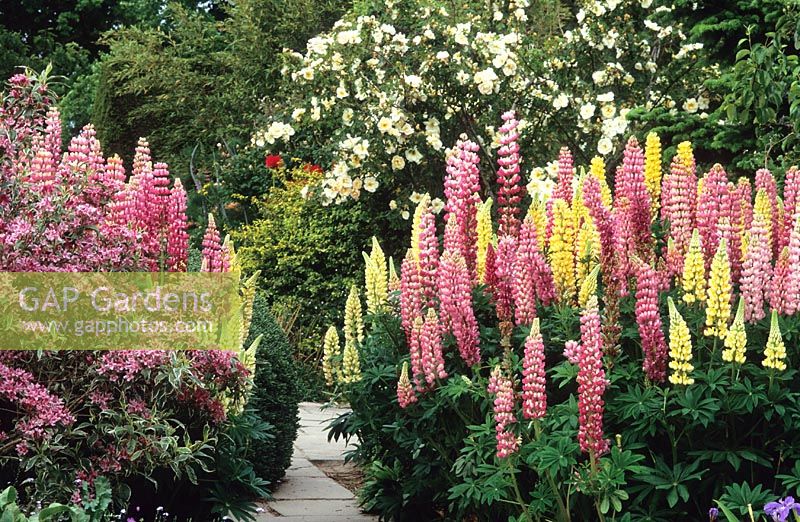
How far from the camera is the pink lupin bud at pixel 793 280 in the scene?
416cm

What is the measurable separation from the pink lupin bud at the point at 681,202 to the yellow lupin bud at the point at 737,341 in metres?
0.95

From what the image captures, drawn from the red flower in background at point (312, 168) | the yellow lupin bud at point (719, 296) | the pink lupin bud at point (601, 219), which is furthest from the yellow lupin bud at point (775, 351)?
the red flower in background at point (312, 168)

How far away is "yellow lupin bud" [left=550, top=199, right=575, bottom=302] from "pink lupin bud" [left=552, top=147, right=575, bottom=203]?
0.39 metres

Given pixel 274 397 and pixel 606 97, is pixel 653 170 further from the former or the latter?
pixel 606 97

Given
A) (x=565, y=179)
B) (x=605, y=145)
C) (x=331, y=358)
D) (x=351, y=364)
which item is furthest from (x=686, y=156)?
(x=605, y=145)

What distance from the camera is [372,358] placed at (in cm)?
534

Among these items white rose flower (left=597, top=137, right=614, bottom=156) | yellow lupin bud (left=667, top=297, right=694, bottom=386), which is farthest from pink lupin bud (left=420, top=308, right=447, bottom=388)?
white rose flower (left=597, top=137, right=614, bottom=156)

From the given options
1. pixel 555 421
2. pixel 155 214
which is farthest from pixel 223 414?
pixel 555 421

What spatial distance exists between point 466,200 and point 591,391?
1.59m

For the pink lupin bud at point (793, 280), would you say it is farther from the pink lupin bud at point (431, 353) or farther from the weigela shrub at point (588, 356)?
the pink lupin bud at point (431, 353)

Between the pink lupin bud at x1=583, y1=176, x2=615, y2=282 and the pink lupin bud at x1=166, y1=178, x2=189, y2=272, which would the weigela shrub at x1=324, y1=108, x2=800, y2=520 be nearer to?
the pink lupin bud at x1=583, y1=176, x2=615, y2=282

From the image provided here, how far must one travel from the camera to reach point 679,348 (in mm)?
3762

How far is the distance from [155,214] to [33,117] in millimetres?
656

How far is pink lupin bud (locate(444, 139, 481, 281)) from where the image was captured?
4.94 m
